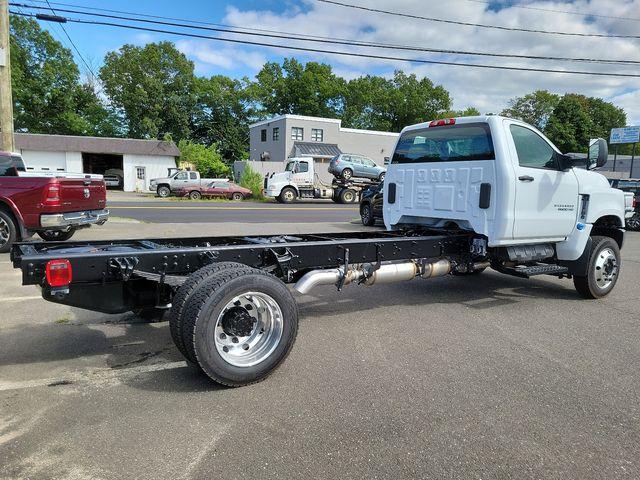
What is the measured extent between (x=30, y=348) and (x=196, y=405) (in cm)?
207

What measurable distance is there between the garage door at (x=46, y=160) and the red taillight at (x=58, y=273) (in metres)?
42.9

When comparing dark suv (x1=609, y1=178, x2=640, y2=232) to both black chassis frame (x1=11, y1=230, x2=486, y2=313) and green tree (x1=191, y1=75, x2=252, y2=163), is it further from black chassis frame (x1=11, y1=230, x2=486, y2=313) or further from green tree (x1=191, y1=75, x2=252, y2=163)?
green tree (x1=191, y1=75, x2=252, y2=163)

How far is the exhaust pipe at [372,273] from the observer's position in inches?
177

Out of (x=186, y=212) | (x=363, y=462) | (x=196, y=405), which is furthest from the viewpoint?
(x=186, y=212)

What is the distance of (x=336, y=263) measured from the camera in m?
4.70

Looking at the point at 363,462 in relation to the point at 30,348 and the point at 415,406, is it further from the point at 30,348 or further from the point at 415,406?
the point at 30,348

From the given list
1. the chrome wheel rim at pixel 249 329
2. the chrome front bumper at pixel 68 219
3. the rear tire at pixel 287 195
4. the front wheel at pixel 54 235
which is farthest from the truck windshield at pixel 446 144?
the rear tire at pixel 287 195

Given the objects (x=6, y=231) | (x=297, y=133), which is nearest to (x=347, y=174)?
(x=297, y=133)

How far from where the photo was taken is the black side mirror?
18.4 ft

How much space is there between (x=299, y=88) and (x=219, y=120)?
45.1ft

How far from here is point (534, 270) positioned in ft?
19.3

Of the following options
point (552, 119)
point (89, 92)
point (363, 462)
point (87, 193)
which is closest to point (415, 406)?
point (363, 462)

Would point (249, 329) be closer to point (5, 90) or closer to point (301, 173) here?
point (5, 90)

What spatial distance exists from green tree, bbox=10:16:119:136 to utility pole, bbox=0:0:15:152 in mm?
47534
